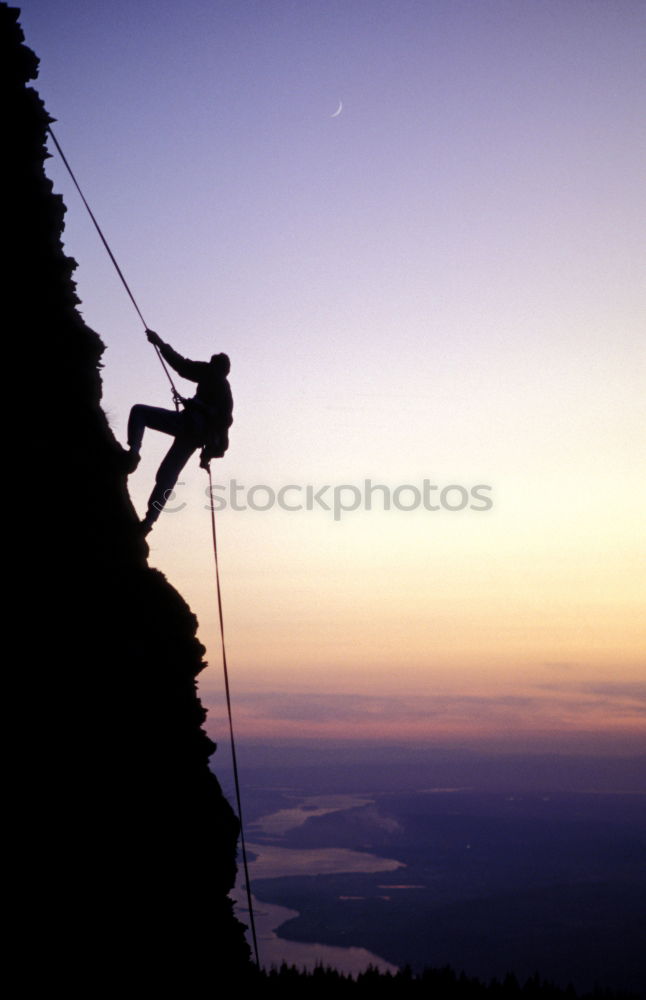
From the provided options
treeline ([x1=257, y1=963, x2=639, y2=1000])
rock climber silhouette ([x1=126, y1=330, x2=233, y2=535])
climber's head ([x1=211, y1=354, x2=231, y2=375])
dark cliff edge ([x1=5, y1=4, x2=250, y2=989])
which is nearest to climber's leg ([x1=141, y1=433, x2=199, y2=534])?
rock climber silhouette ([x1=126, y1=330, x2=233, y2=535])

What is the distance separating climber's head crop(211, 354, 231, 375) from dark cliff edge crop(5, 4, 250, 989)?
213 cm

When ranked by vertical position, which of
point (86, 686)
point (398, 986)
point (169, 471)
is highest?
point (169, 471)

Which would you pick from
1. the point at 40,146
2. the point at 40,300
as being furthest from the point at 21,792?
the point at 40,146

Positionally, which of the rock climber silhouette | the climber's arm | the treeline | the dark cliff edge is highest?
the climber's arm

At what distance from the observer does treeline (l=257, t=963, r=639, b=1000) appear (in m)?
26.5

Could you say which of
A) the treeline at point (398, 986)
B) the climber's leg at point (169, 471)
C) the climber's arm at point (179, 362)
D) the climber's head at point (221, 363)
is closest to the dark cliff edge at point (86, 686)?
the climber's leg at point (169, 471)

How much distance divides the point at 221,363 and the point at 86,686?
5.72 metres

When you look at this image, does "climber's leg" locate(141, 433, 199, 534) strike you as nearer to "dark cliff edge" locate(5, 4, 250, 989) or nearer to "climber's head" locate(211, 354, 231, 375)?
"dark cliff edge" locate(5, 4, 250, 989)

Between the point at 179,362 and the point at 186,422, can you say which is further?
the point at 179,362

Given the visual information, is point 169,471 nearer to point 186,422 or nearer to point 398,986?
point 186,422

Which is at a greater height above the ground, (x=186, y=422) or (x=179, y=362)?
(x=179, y=362)

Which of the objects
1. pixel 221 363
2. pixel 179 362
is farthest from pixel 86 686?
pixel 221 363

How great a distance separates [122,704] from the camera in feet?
31.0

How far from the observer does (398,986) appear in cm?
2806
